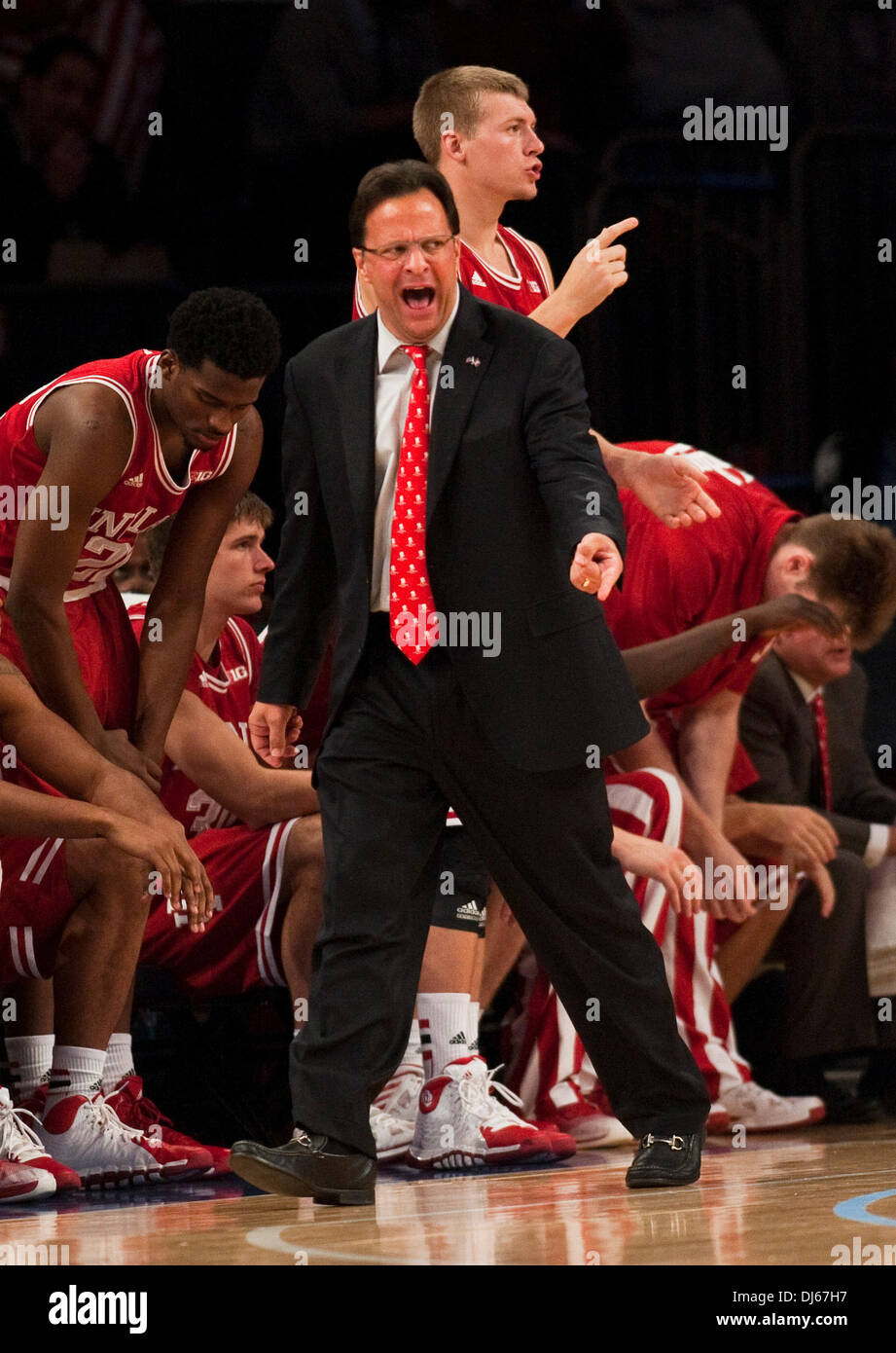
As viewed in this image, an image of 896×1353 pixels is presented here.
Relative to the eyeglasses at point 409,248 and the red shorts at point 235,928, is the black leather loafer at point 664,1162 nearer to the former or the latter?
the red shorts at point 235,928

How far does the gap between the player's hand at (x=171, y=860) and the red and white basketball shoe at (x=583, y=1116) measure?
3.05 feet

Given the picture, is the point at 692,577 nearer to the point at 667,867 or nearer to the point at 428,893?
the point at 667,867

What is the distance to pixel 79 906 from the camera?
3232 mm

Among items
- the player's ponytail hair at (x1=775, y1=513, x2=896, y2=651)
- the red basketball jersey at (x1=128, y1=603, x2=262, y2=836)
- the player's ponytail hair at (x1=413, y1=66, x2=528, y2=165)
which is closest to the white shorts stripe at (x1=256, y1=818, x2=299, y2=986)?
the red basketball jersey at (x1=128, y1=603, x2=262, y2=836)

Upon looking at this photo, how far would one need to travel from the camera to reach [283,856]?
3.57 m

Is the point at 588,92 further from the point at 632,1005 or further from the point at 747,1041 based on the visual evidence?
the point at 632,1005

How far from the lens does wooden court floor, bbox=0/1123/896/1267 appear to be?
229cm

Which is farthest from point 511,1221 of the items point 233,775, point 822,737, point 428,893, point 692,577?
point 822,737

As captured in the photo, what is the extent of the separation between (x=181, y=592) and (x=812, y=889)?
1.68 metres

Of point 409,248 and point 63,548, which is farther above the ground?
point 409,248

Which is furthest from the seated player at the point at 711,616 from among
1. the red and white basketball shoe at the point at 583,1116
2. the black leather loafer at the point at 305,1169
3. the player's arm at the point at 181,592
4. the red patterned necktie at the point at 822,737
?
the black leather loafer at the point at 305,1169

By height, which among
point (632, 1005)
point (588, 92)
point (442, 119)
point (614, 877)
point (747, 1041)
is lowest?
point (747, 1041)

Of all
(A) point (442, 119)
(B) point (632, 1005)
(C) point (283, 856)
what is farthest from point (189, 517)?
(B) point (632, 1005)

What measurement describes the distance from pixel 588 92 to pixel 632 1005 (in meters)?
3.90
